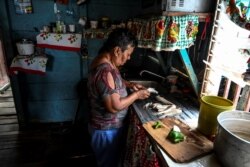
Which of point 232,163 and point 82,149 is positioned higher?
point 232,163

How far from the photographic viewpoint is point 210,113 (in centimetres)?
124

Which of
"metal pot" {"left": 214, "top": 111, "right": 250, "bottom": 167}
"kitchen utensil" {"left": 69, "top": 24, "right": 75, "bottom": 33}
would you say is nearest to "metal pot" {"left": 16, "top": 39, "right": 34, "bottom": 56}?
"kitchen utensil" {"left": 69, "top": 24, "right": 75, "bottom": 33}

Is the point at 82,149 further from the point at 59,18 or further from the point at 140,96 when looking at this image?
the point at 59,18

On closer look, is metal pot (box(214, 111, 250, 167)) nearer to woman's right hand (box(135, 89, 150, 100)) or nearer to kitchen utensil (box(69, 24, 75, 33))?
woman's right hand (box(135, 89, 150, 100))

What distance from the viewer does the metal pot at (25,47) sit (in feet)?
8.71

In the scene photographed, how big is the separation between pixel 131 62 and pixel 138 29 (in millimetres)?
1266

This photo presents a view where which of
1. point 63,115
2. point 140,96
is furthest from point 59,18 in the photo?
point 140,96

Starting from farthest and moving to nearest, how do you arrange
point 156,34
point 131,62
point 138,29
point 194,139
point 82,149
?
point 131,62 < point 82,149 < point 138,29 < point 156,34 < point 194,139

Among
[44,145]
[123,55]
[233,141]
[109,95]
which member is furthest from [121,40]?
[44,145]

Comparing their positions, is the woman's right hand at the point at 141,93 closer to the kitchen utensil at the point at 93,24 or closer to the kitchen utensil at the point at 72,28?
the kitchen utensil at the point at 93,24

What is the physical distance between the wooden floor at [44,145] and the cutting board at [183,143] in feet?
→ 4.74

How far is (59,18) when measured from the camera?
9.03 ft

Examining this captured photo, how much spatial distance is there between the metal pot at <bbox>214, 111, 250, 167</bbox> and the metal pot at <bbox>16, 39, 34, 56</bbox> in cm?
254

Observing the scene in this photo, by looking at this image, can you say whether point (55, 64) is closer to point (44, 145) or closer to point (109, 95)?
point (44, 145)
